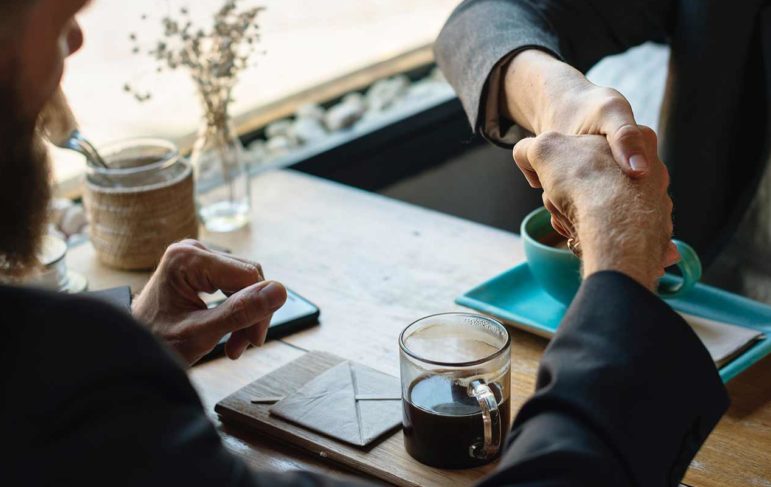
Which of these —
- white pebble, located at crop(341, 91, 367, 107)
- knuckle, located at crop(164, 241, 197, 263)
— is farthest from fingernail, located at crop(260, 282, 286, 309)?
white pebble, located at crop(341, 91, 367, 107)

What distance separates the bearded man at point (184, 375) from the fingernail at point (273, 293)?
29 cm

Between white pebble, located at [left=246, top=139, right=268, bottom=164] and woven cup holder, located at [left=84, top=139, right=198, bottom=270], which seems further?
white pebble, located at [left=246, top=139, right=268, bottom=164]

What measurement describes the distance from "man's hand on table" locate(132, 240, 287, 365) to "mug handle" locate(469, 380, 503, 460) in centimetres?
26

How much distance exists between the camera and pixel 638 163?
1.00m

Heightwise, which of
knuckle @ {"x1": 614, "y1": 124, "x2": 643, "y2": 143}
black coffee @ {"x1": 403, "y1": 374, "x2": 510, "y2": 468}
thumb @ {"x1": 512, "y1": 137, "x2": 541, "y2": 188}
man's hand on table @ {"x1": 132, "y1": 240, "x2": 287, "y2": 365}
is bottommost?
black coffee @ {"x1": 403, "y1": 374, "x2": 510, "y2": 468}

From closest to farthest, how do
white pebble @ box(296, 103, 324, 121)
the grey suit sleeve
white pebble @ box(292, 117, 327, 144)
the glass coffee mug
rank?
the glass coffee mug, the grey suit sleeve, white pebble @ box(292, 117, 327, 144), white pebble @ box(296, 103, 324, 121)

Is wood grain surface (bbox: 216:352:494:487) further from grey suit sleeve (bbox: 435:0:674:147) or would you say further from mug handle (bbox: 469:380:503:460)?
grey suit sleeve (bbox: 435:0:674:147)

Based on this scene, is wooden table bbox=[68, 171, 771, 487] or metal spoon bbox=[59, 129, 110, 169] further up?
metal spoon bbox=[59, 129, 110, 169]

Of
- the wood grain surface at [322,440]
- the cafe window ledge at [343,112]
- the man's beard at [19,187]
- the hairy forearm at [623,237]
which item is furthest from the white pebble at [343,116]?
the man's beard at [19,187]

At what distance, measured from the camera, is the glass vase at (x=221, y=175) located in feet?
5.40

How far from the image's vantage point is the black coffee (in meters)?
0.95

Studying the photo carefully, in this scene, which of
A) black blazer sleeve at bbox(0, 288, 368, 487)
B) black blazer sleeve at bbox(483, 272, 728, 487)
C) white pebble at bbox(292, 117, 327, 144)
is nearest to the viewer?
black blazer sleeve at bbox(0, 288, 368, 487)

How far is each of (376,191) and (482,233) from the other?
0.79 m

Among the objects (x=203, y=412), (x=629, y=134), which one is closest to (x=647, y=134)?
(x=629, y=134)
